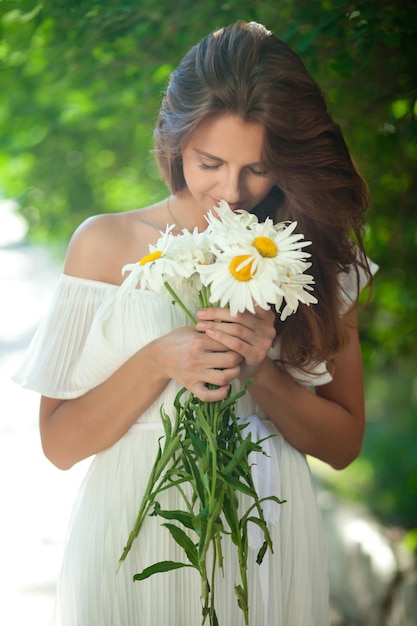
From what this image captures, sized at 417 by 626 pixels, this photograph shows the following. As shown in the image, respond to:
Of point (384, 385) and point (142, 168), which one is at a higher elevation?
point (142, 168)

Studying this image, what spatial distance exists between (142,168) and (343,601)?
255cm

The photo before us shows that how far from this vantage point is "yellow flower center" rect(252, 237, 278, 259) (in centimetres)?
159

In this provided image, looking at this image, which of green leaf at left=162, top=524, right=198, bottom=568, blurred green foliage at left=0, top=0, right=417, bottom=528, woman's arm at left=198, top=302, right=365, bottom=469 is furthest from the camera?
blurred green foliage at left=0, top=0, right=417, bottom=528

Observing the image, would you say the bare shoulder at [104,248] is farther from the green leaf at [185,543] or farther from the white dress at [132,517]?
the green leaf at [185,543]

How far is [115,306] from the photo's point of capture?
6.55 feet

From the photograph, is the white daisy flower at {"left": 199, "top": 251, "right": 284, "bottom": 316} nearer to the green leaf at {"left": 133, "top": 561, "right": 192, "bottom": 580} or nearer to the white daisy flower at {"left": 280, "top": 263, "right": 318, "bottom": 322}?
the white daisy flower at {"left": 280, "top": 263, "right": 318, "bottom": 322}

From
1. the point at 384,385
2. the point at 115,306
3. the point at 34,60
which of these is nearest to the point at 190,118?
the point at 115,306

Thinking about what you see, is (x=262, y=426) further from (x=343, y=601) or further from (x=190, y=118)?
(x=343, y=601)

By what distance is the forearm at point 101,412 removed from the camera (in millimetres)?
1899

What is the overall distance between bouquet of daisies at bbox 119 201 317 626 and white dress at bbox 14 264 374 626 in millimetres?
216

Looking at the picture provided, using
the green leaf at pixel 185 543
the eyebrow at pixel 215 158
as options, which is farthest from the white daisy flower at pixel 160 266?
the green leaf at pixel 185 543

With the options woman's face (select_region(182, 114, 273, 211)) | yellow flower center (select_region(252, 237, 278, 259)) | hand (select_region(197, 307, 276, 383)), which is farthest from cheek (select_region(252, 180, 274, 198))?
yellow flower center (select_region(252, 237, 278, 259))

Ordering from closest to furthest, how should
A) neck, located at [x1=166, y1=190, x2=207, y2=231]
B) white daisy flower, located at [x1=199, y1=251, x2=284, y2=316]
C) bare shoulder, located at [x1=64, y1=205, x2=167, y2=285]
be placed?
white daisy flower, located at [x1=199, y1=251, x2=284, y2=316]
bare shoulder, located at [x1=64, y1=205, x2=167, y2=285]
neck, located at [x1=166, y1=190, x2=207, y2=231]

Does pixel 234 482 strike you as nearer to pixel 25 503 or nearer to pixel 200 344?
pixel 200 344
